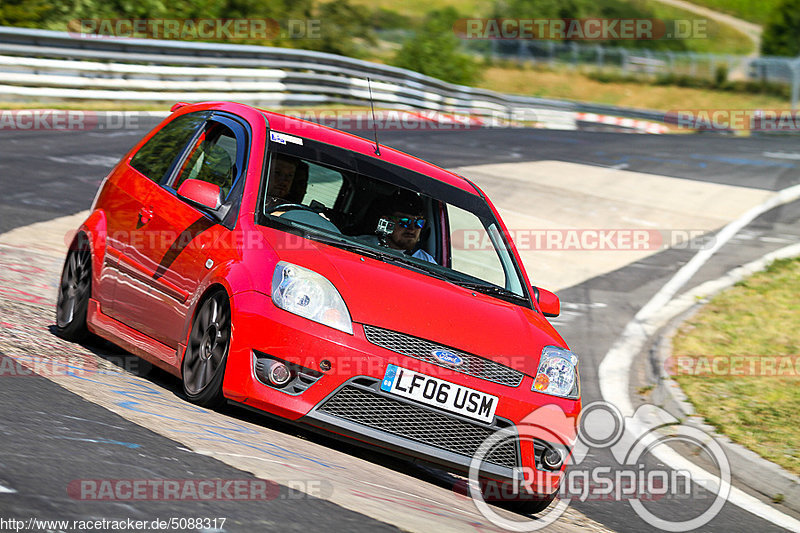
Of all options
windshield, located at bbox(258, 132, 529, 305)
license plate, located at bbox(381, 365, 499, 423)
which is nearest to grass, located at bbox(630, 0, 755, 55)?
windshield, located at bbox(258, 132, 529, 305)

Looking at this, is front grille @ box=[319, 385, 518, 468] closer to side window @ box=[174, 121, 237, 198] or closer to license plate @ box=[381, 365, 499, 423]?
license plate @ box=[381, 365, 499, 423]

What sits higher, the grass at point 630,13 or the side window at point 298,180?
the grass at point 630,13

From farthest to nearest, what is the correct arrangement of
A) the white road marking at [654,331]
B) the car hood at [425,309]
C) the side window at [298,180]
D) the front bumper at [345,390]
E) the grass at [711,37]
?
1. the grass at [711,37]
2. the white road marking at [654,331]
3. the side window at [298,180]
4. the car hood at [425,309]
5. the front bumper at [345,390]

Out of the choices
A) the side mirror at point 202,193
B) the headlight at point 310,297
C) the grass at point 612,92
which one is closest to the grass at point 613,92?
the grass at point 612,92

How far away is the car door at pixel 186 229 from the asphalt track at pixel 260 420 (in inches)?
18.2

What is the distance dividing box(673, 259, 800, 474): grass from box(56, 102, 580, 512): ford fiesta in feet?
7.61

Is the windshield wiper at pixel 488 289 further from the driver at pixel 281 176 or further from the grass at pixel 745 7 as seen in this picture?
the grass at pixel 745 7

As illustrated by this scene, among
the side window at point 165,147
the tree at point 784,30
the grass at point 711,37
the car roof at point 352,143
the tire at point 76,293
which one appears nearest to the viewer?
the car roof at point 352,143

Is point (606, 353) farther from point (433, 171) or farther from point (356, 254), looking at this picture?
point (356, 254)

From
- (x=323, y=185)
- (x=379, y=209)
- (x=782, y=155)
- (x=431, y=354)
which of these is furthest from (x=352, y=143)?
(x=782, y=155)

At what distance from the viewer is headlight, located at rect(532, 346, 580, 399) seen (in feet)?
18.1

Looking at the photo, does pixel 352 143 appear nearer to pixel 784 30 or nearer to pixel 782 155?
pixel 782 155

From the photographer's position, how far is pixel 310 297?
17.2ft

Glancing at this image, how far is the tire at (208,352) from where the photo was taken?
530 cm
